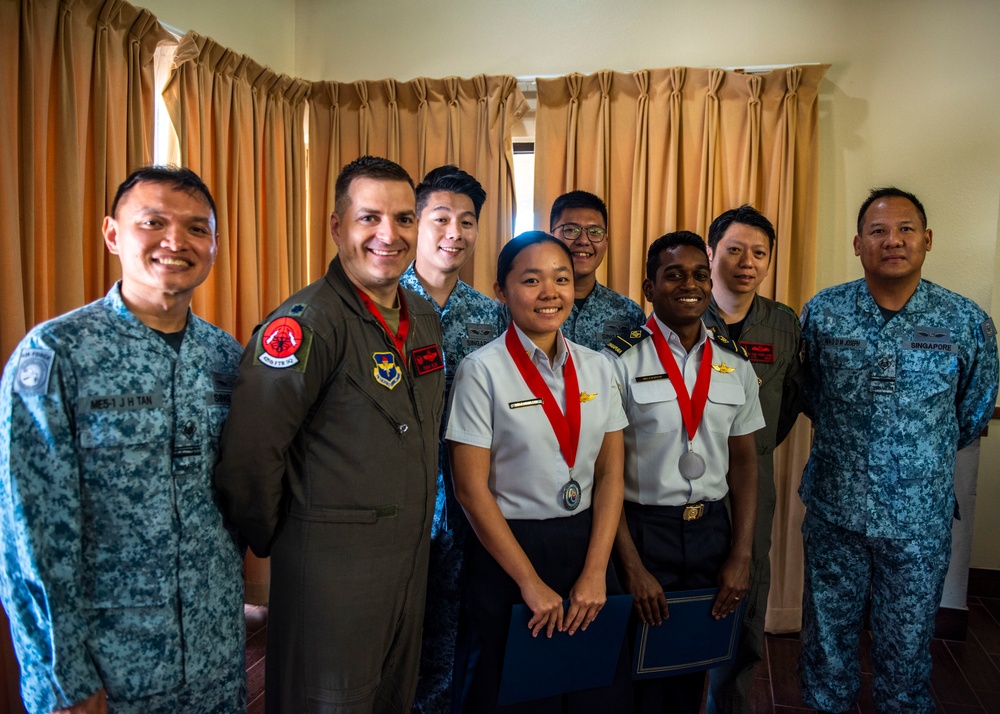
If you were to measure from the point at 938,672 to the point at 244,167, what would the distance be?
4.04 metres

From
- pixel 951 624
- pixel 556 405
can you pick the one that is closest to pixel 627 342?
pixel 556 405

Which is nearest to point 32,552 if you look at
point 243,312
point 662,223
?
point 243,312

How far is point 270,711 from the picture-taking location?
69.5 inches

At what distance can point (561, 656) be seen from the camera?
6.00 feet

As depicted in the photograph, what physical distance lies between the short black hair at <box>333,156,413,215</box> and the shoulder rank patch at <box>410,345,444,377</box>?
43 cm

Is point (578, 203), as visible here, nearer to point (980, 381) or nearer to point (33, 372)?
point (980, 381)

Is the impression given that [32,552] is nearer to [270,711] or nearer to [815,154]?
[270,711]

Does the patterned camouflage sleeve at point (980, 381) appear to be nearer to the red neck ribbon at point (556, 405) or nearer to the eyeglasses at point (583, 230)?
the eyeglasses at point (583, 230)

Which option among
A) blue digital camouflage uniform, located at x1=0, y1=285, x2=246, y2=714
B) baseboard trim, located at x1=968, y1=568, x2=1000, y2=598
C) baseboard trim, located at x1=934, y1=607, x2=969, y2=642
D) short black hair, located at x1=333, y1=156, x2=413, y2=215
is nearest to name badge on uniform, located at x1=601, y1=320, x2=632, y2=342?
short black hair, located at x1=333, y1=156, x2=413, y2=215

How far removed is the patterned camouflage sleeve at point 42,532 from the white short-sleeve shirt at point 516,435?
0.90 meters

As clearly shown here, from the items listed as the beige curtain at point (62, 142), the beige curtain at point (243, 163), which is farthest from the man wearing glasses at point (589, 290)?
the beige curtain at point (62, 142)

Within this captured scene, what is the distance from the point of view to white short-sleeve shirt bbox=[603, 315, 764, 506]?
2086 mm

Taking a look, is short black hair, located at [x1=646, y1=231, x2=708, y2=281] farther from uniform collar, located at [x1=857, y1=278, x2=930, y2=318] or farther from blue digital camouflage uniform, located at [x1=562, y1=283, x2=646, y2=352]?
uniform collar, located at [x1=857, y1=278, x2=930, y2=318]

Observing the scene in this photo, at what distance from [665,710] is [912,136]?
10.1 ft
